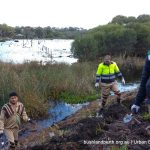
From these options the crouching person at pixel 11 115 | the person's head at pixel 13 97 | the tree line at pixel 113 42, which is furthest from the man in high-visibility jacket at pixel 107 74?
the tree line at pixel 113 42

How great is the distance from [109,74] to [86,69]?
10.0m

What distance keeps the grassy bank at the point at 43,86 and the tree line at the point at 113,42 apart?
12501 mm

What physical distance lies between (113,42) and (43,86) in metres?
23.3

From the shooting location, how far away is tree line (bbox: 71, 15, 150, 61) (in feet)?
111

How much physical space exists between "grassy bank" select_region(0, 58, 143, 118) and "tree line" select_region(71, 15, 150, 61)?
12.5 metres

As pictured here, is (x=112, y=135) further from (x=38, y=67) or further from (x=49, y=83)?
(x=38, y=67)

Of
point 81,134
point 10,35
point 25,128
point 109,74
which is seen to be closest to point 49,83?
point 25,128

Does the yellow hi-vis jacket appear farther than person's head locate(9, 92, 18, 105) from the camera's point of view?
Yes

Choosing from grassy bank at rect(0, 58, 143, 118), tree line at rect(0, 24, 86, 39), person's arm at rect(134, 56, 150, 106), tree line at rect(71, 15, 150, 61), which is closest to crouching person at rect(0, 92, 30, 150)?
person's arm at rect(134, 56, 150, 106)

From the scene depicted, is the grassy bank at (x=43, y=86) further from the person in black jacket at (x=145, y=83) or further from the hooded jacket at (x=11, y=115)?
the person in black jacket at (x=145, y=83)

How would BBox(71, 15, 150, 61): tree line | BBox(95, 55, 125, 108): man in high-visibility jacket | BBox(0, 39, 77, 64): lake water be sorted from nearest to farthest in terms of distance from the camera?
BBox(95, 55, 125, 108): man in high-visibility jacket < BBox(0, 39, 77, 64): lake water < BBox(71, 15, 150, 61): tree line

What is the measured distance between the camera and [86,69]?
20875 millimetres

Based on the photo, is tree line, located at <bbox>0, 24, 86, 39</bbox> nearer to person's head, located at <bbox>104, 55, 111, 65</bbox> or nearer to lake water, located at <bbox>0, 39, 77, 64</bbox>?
lake water, located at <bbox>0, 39, 77, 64</bbox>

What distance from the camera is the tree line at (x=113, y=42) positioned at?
3375 cm
